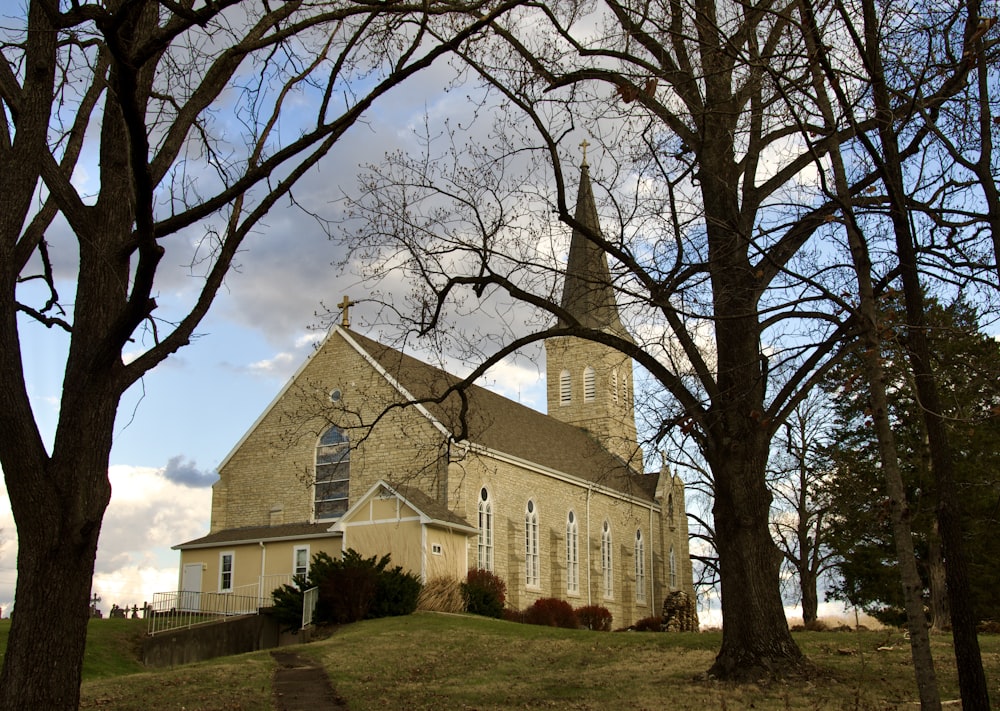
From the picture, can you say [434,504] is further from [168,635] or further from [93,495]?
[93,495]

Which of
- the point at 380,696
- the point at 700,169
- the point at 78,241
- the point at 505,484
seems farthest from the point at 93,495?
the point at 505,484

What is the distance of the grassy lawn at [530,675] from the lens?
503 inches

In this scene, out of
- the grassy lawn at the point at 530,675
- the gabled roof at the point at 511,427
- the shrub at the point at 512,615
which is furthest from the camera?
the gabled roof at the point at 511,427

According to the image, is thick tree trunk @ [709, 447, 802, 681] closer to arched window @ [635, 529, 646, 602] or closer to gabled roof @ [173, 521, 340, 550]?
gabled roof @ [173, 521, 340, 550]

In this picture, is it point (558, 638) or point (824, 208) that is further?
point (558, 638)

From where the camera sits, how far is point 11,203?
29.3 ft

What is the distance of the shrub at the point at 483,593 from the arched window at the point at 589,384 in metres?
18.4

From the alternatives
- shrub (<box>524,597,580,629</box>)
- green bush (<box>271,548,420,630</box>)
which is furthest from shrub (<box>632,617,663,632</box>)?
green bush (<box>271,548,420,630</box>)

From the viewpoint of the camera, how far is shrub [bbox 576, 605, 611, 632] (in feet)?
118

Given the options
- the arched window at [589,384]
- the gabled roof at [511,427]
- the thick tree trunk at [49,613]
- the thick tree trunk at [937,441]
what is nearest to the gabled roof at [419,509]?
the gabled roof at [511,427]

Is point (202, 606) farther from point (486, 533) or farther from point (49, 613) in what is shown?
point (49, 613)

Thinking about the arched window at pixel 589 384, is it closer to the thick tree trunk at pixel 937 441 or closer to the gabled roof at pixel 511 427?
the gabled roof at pixel 511 427

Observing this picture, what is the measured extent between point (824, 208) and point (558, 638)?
43.4ft

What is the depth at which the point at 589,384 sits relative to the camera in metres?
48.8
